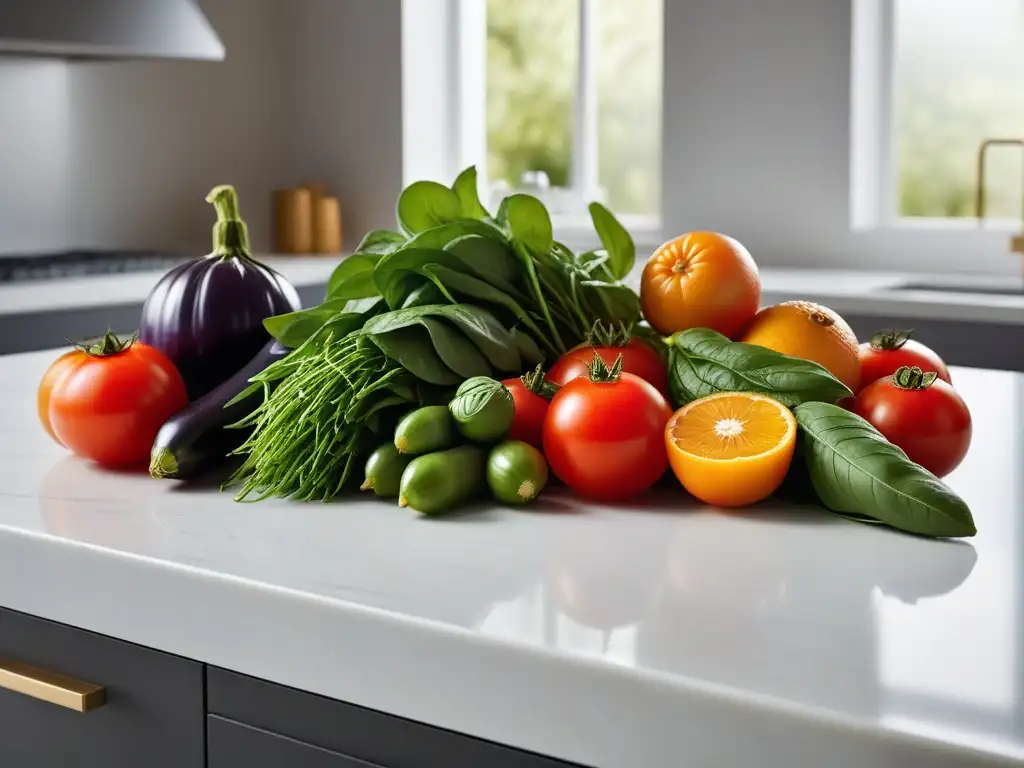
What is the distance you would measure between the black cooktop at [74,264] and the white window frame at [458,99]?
1039mm

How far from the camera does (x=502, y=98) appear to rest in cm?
420

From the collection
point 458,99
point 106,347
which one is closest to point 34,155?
point 458,99

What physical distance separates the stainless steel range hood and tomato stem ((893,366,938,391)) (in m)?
2.61

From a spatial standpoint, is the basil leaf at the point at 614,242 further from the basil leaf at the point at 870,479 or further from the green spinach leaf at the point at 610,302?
the basil leaf at the point at 870,479

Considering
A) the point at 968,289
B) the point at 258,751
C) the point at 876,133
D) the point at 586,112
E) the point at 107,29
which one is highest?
the point at 107,29

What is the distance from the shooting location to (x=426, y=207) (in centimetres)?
103

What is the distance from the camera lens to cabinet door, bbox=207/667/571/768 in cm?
62

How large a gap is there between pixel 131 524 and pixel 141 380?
0.55 feet

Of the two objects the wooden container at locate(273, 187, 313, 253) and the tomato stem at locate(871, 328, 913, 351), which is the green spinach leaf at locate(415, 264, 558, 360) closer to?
the tomato stem at locate(871, 328, 913, 351)

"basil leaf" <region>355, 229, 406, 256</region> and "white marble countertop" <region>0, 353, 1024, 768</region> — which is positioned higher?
"basil leaf" <region>355, 229, 406, 256</region>

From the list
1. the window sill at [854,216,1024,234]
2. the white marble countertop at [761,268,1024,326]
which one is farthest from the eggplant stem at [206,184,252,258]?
the window sill at [854,216,1024,234]

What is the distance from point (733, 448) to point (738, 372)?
0.07 m

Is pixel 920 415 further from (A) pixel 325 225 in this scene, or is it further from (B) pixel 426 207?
(A) pixel 325 225

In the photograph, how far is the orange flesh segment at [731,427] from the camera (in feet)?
2.66
